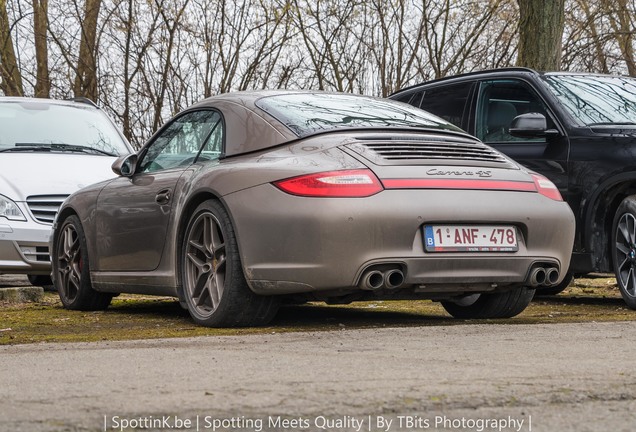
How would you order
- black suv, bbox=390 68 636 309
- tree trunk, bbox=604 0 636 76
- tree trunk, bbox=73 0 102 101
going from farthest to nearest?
tree trunk, bbox=604 0 636 76
tree trunk, bbox=73 0 102 101
black suv, bbox=390 68 636 309

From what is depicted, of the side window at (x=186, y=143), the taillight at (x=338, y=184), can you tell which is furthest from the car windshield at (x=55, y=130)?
the taillight at (x=338, y=184)

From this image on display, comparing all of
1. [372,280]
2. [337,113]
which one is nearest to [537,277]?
[372,280]

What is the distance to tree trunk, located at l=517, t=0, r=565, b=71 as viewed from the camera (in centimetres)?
1379

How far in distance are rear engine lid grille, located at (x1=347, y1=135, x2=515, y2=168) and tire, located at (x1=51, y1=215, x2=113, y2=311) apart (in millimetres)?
2721

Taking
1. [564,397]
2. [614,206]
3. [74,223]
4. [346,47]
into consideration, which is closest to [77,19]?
[346,47]

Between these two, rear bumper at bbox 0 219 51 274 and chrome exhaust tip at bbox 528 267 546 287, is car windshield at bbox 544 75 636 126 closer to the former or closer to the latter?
chrome exhaust tip at bbox 528 267 546 287

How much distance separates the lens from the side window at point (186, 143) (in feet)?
23.5

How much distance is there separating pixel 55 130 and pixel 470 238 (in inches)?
257

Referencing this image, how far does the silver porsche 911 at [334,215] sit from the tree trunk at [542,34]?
656cm

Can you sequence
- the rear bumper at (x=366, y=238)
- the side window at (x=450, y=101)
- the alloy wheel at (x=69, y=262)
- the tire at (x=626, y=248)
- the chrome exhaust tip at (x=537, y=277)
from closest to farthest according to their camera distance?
the rear bumper at (x=366, y=238)
the chrome exhaust tip at (x=537, y=277)
the tire at (x=626, y=248)
the alloy wheel at (x=69, y=262)
the side window at (x=450, y=101)

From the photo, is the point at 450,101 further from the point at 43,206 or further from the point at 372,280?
the point at 372,280

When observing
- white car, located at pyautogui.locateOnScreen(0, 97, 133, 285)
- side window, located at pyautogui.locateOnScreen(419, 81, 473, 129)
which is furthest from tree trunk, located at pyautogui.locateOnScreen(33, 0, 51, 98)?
side window, located at pyautogui.locateOnScreen(419, 81, 473, 129)

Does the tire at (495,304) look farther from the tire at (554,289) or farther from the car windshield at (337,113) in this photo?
the tire at (554,289)

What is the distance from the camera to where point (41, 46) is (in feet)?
60.7
